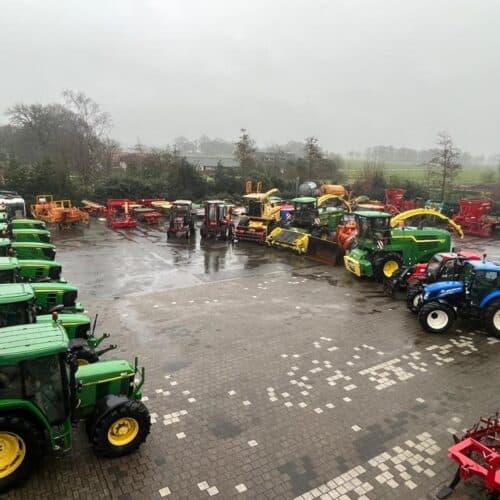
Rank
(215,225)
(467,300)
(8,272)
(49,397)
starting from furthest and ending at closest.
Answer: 1. (215,225)
2. (467,300)
3. (8,272)
4. (49,397)

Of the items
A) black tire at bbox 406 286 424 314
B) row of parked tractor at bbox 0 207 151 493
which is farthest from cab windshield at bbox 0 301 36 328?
black tire at bbox 406 286 424 314

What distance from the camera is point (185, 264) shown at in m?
15.7

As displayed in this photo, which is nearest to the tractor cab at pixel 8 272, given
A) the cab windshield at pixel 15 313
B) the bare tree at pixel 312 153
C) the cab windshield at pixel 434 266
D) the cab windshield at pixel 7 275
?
the cab windshield at pixel 7 275

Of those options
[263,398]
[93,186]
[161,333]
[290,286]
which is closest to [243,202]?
[93,186]

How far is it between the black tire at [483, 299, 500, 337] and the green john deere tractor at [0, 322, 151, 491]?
7493mm

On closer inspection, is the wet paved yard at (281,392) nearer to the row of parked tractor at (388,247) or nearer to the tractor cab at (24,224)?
the row of parked tractor at (388,247)

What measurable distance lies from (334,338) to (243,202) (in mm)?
25514

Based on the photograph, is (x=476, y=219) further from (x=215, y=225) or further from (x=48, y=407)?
(x=48, y=407)

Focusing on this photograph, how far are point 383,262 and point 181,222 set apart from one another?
10.9 metres

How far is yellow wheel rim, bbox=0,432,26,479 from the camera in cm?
465

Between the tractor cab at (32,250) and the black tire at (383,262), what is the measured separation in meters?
10.4

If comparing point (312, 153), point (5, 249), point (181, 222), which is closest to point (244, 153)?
point (312, 153)

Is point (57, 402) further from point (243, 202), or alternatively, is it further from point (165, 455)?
point (243, 202)

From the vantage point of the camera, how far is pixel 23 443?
4.64m
